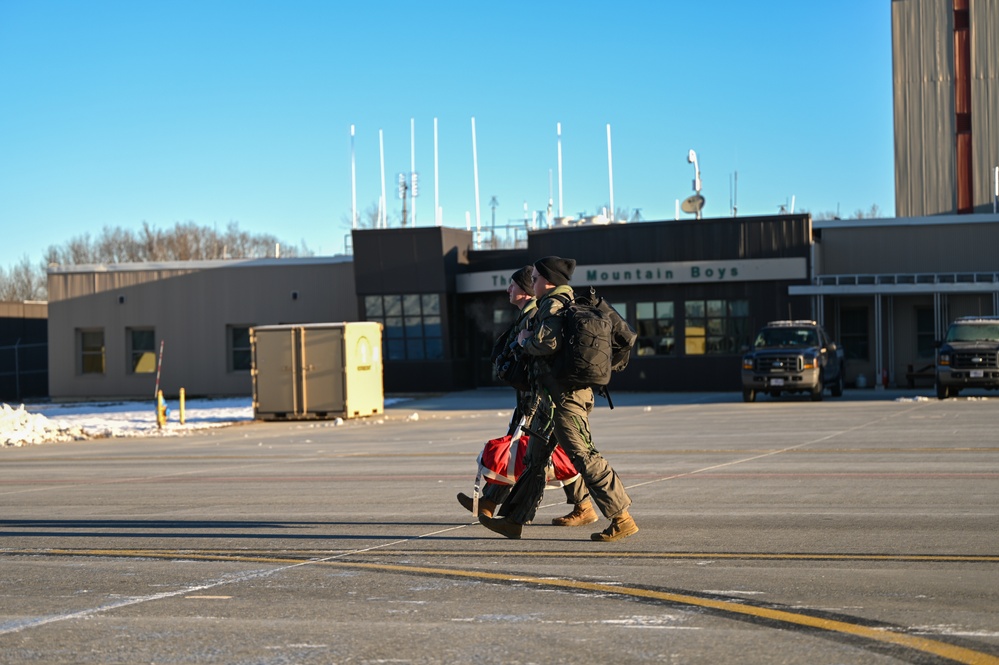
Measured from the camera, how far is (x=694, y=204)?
42.9 meters

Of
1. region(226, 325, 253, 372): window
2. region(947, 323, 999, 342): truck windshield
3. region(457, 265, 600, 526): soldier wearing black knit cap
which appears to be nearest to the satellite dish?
region(947, 323, 999, 342): truck windshield

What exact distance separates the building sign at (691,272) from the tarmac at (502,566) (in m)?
23.3

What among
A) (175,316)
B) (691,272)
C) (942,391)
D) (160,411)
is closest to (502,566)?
(160,411)

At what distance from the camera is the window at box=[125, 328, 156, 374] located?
49.0 meters

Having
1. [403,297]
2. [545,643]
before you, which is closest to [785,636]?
[545,643]

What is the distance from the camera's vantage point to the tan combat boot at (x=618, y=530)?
911 centimetres

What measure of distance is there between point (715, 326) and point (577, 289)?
15.9 ft

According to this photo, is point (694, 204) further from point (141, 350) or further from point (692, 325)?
point (141, 350)

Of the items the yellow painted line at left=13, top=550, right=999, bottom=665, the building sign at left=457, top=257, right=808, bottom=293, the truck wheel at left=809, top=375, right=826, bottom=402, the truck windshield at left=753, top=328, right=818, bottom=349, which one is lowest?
the truck wheel at left=809, top=375, right=826, bottom=402

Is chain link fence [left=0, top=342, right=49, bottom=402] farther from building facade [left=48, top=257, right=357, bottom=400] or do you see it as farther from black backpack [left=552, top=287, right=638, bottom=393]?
black backpack [left=552, top=287, right=638, bottom=393]

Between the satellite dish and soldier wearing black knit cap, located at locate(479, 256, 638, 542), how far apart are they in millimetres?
34078

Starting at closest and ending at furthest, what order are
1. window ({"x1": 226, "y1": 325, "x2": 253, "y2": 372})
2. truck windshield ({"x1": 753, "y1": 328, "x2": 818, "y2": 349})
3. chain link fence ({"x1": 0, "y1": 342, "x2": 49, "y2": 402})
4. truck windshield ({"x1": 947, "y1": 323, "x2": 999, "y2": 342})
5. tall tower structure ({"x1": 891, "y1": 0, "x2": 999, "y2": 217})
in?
truck windshield ({"x1": 947, "y1": 323, "x2": 999, "y2": 342}), truck windshield ({"x1": 753, "y1": 328, "x2": 818, "y2": 349}), window ({"x1": 226, "y1": 325, "x2": 253, "y2": 372}), tall tower structure ({"x1": 891, "y1": 0, "x2": 999, "y2": 217}), chain link fence ({"x1": 0, "y1": 342, "x2": 49, "y2": 402})

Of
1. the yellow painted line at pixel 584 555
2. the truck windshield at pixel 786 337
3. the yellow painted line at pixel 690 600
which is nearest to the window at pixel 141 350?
the truck windshield at pixel 786 337

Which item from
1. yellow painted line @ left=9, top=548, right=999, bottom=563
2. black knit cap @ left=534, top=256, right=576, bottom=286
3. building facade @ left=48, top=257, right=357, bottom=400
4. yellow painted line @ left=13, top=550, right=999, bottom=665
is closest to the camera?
yellow painted line @ left=13, top=550, right=999, bottom=665
